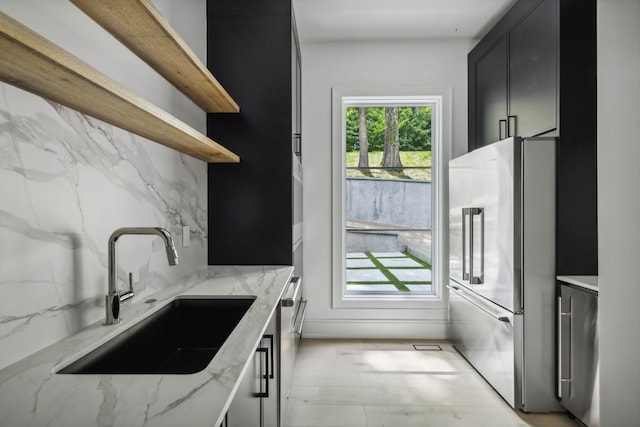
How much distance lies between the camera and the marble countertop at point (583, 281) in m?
1.83

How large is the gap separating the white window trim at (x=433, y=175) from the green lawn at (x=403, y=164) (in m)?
0.08

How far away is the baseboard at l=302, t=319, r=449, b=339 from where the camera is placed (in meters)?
3.34

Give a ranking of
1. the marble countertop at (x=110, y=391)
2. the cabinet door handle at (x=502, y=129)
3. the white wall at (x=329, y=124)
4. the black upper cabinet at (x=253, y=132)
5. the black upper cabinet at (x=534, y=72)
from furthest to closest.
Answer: the white wall at (x=329, y=124)
the cabinet door handle at (x=502, y=129)
the black upper cabinet at (x=253, y=132)
the black upper cabinet at (x=534, y=72)
the marble countertop at (x=110, y=391)

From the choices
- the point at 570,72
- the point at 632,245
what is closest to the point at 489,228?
the point at 570,72

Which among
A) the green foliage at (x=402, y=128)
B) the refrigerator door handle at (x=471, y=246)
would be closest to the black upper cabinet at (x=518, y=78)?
the green foliage at (x=402, y=128)

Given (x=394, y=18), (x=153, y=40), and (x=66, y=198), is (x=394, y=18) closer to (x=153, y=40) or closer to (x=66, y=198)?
(x=153, y=40)

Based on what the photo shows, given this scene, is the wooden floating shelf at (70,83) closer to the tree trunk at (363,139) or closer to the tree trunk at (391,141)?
the tree trunk at (363,139)

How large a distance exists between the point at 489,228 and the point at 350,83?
70.1 inches

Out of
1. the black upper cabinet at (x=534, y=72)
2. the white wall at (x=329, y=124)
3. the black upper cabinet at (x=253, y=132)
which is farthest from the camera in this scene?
the white wall at (x=329, y=124)

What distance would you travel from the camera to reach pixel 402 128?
3459 millimetres

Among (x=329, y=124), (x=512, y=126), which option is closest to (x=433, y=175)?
(x=512, y=126)

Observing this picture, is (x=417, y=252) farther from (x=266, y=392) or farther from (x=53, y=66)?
(x=53, y=66)

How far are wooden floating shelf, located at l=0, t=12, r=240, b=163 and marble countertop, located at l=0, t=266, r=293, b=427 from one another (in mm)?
681

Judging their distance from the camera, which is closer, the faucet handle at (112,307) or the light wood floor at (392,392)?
the faucet handle at (112,307)
